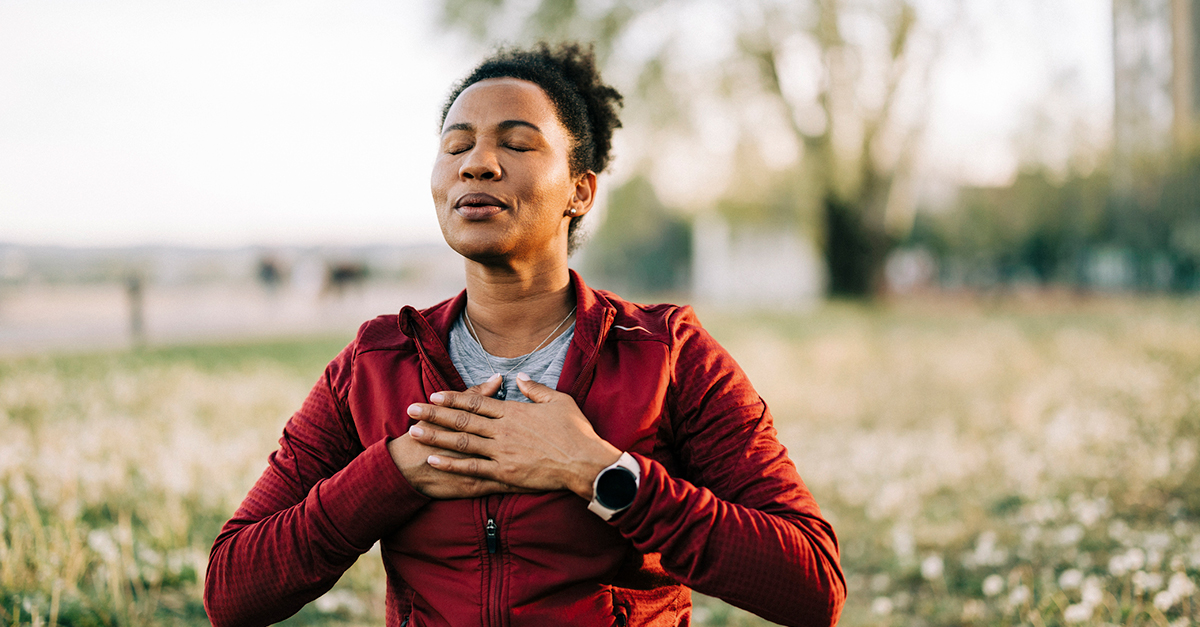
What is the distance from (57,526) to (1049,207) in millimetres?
43256

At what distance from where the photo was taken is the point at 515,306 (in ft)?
7.23

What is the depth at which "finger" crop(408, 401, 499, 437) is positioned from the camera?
1.85 m

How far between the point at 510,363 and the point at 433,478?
0.41m

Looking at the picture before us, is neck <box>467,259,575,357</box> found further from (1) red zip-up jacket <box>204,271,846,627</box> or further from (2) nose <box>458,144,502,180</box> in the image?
(2) nose <box>458,144,502,180</box>

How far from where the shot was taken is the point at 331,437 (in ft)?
6.82

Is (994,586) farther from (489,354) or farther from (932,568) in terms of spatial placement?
(489,354)

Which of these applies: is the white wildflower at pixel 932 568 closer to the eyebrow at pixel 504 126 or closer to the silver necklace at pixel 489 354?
the silver necklace at pixel 489 354

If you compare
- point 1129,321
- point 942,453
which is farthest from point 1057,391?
point 1129,321

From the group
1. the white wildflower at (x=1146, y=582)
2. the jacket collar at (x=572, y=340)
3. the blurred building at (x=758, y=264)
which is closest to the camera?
the jacket collar at (x=572, y=340)

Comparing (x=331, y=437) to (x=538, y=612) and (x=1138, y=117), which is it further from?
(x=1138, y=117)

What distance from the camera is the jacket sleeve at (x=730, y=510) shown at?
5.83 feet

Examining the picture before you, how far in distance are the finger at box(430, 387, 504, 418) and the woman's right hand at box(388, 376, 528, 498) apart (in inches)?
2.4

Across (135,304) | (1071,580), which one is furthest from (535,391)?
(135,304)

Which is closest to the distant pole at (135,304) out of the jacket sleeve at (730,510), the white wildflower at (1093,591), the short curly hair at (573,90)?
the short curly hair at (573,90)
